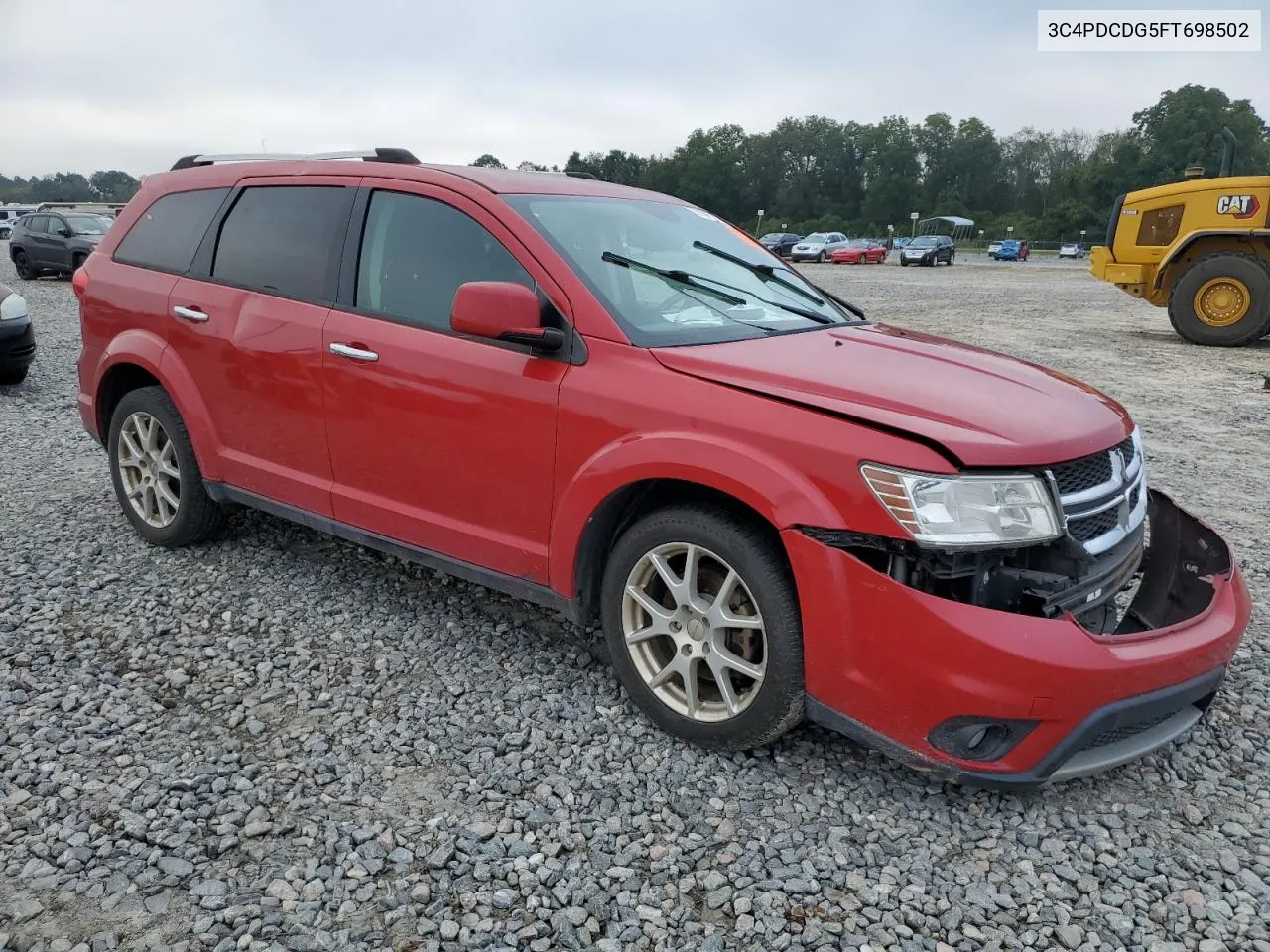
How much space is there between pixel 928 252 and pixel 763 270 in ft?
131

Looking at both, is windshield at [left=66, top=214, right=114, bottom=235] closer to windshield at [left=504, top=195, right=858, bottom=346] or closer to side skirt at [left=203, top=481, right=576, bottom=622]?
side skirt at [left=203, top=481, right=576, bottom=622]

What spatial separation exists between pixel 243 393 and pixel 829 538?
2.73 metres

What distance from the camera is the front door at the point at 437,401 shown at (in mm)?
3254

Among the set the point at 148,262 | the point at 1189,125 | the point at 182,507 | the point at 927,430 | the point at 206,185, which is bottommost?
the point at 182,507

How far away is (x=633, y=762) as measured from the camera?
300cm

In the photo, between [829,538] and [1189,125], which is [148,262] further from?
[1189,125]

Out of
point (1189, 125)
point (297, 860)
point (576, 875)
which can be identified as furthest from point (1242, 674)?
point (1189, 125)

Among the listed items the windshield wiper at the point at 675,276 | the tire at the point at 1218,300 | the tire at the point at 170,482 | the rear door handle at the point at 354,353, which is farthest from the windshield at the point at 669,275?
the tire at the point at 1218,300

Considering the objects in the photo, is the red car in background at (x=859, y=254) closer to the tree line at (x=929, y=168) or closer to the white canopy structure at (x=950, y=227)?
the white canopy structure at (x=950, y=227)

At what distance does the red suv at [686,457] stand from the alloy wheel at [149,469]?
0.25 feet

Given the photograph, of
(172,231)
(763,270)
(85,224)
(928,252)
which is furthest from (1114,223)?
(928,252)

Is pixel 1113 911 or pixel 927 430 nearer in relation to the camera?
pixel 1113 911

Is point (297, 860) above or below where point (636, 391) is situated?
below

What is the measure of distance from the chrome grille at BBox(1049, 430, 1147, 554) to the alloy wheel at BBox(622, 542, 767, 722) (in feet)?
3.04
